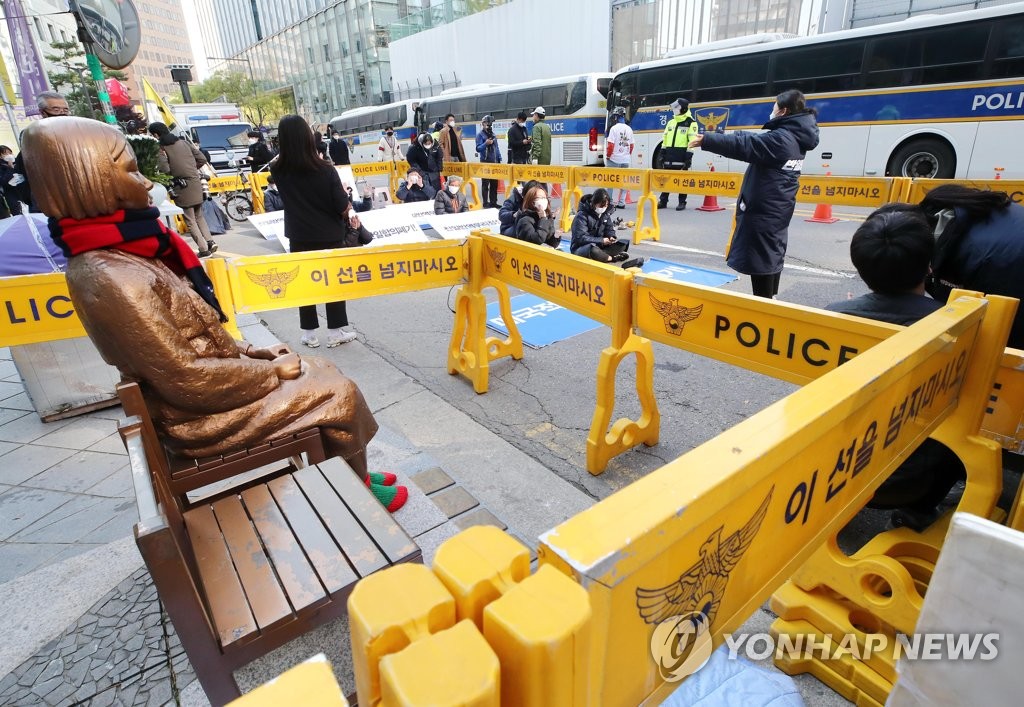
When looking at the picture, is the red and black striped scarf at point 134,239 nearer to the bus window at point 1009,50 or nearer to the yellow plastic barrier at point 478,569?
A: the yellow plastic barrier at point 478,569

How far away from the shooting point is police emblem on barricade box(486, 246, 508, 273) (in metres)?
4.02

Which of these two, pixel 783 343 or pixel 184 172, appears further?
pixel 184 172

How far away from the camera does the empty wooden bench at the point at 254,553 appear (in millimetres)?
1387

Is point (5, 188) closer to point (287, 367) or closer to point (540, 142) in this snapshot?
point (540, 142)

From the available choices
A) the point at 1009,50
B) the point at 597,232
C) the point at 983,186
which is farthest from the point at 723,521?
the point at 1009,50

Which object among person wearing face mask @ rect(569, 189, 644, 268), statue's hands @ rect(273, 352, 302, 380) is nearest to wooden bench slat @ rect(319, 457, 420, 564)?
statue's hands @ rect(273, 352, 302, 380)

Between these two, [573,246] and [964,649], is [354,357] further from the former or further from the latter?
[964,649]

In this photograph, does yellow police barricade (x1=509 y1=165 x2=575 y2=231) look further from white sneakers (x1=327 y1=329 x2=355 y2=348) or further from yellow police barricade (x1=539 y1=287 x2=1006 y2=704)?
yellow police barricade (x1=539 y1=287 x2=1006 y2=704)

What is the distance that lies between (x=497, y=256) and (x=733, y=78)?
1242 cm

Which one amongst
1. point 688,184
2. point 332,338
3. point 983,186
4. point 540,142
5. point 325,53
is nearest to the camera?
point 332,338

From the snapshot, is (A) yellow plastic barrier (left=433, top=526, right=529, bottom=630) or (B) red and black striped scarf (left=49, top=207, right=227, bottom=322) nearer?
(A) yellow plastic barrier (left=433, top=526, right=529, bottom=630)

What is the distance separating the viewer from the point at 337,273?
150 inches

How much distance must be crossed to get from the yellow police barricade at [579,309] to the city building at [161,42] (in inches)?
4001

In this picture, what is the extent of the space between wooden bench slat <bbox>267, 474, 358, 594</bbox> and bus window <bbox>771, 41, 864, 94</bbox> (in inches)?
544
